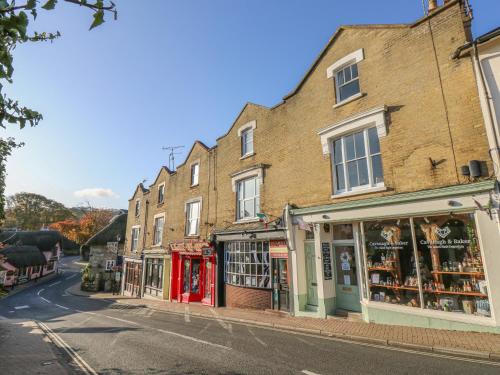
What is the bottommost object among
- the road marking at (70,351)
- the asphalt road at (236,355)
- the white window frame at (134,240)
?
the road marking at (70,351)

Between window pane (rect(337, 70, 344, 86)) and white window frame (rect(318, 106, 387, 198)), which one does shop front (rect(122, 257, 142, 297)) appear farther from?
window pane (rect(337, 70, 344, 86))

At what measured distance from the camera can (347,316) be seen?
10609 millimetres

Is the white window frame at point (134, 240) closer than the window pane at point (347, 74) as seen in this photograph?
No

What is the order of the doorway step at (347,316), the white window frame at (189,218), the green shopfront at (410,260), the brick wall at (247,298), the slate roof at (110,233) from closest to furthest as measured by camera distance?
the green shopfront at (410,260) < the doorway step at (347,316) < the brick wall at (247,298) < the white window frame at (189,218) < the slate roof at (110,233)

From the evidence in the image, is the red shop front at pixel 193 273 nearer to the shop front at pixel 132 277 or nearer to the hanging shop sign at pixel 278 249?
the hanging shop sign at pixel 278 249

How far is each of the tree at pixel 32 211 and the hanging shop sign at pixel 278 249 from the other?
71.3m

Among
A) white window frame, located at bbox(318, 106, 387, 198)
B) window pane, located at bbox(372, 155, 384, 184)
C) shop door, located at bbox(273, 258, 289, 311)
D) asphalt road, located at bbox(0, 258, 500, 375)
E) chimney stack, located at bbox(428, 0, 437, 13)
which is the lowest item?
asphalt road, located at bbox(0, 258, 500, 375)

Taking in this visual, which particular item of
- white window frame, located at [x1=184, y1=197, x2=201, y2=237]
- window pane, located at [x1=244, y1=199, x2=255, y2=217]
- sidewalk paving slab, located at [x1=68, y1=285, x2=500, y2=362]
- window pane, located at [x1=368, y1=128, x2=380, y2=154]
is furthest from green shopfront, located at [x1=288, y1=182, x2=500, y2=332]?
white window frame, located at [x1=184, y1=197, x2=201, y2=237]

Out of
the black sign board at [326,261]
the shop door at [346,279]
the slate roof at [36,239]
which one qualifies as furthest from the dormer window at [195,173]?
the slate roof at [36,239]

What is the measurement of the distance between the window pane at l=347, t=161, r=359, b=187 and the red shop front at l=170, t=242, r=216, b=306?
373 inches

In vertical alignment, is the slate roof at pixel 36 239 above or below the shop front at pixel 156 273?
above

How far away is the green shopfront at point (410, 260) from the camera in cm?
774

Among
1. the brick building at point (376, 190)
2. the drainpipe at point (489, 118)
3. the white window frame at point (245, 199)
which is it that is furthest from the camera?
the white window frame at point (245, 199)

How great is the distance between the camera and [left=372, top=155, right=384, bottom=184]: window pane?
10199mm
